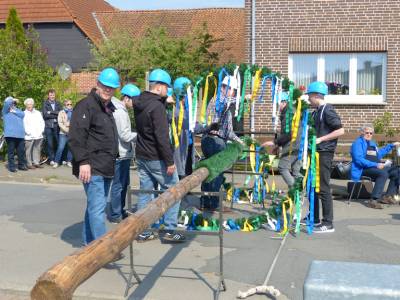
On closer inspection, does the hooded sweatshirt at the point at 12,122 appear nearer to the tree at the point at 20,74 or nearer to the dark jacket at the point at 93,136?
the tree at the point at 20,74

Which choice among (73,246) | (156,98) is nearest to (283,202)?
(156,98)

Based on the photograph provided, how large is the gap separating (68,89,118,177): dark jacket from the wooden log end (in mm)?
3192

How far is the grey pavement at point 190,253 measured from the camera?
18.1ft

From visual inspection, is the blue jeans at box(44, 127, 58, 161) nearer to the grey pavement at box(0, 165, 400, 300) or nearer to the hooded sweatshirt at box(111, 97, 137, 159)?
the grey pavement at box(0, 165, 400, 300)

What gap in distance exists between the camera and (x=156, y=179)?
7.03m

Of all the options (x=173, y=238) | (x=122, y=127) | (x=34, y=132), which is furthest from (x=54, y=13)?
(x=173, y=238)

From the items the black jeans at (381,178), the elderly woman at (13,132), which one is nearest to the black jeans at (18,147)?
the elderly woman at (13,132)

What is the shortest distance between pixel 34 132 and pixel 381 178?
8010 millimetres

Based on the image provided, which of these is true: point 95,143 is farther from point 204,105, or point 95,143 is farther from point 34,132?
point 34,132

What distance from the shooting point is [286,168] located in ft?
28.9

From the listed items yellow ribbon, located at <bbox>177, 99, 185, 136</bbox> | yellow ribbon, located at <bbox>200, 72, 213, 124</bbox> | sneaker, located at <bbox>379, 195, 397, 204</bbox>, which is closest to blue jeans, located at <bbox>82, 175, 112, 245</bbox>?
yellow ribbon, located at <bbox>177, 99, 185, 136</bbox>

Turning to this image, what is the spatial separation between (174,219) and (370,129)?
15.1 feet

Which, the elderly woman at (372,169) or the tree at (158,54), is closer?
the elderly woman at (372,169)

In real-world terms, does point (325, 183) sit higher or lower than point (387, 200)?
higher
